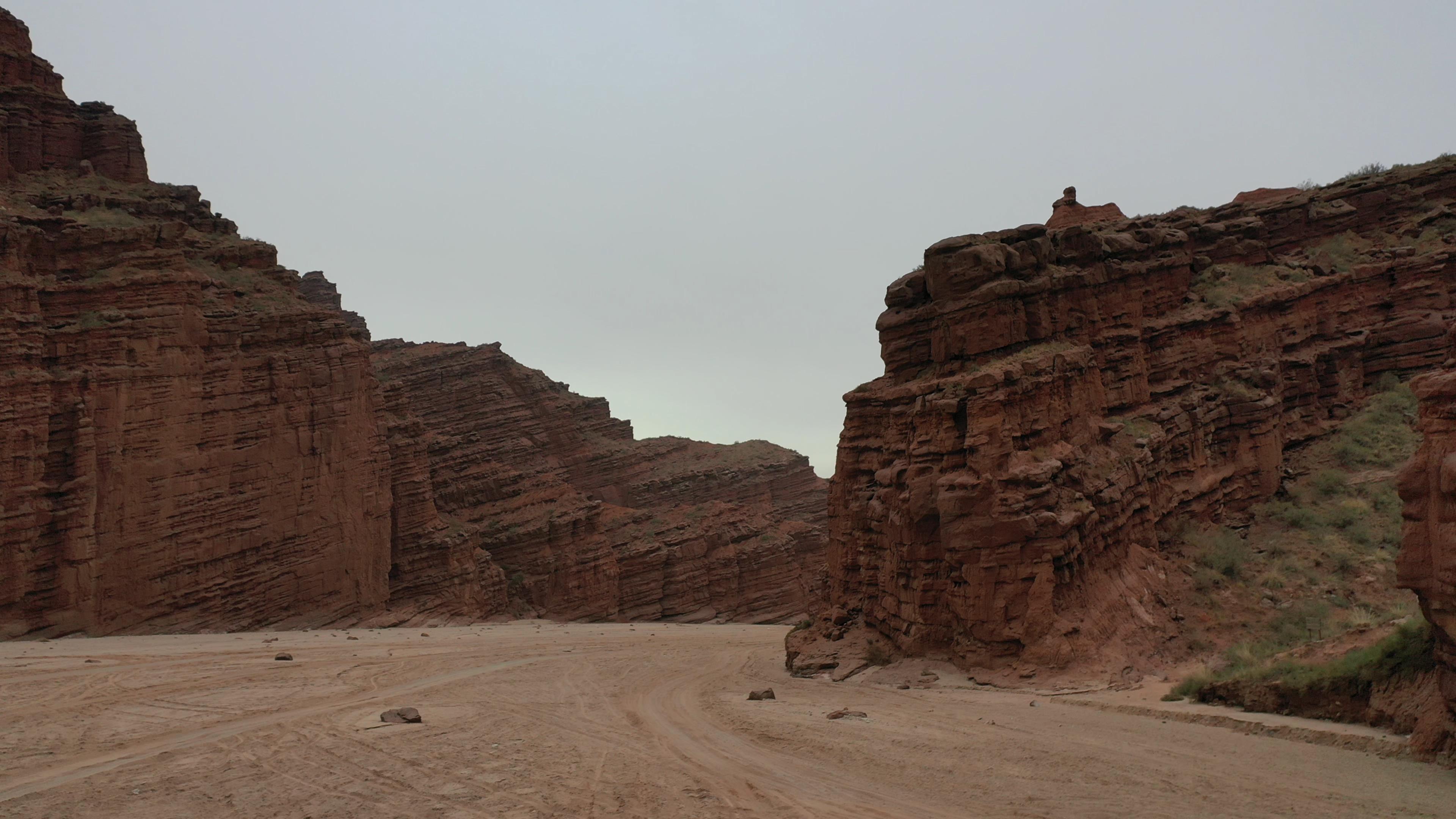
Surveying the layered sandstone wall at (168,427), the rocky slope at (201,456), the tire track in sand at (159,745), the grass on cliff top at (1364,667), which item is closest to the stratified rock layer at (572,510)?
the rocky slope at (201,456)

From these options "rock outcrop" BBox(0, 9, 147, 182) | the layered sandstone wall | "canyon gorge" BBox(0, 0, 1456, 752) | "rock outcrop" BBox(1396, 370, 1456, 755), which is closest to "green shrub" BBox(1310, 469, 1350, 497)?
"canyon gorge" BBox(0, 0, 1456, 752)

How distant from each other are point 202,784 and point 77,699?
7623 millimetres

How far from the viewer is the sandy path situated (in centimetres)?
954

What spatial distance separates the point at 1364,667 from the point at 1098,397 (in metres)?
9.53

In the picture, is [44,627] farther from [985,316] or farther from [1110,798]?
[1110,798]

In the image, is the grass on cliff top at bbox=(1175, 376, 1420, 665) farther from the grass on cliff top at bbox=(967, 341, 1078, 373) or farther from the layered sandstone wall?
the layered sandstone wall

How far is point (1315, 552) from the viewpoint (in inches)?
766

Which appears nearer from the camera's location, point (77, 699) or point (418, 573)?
point (77, 699)

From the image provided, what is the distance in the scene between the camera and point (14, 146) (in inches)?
1364

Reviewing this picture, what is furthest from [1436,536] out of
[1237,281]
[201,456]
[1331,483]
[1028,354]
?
[201,456]

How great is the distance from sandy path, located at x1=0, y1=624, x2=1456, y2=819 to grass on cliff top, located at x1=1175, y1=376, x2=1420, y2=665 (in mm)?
4752

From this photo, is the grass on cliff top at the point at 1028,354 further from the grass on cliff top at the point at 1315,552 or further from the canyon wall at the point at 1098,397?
the grass on cliff top at the point at 1315,552

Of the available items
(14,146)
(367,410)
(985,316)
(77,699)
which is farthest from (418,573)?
(985,316)

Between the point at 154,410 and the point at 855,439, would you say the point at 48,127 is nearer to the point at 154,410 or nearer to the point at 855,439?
the point at 154,410
